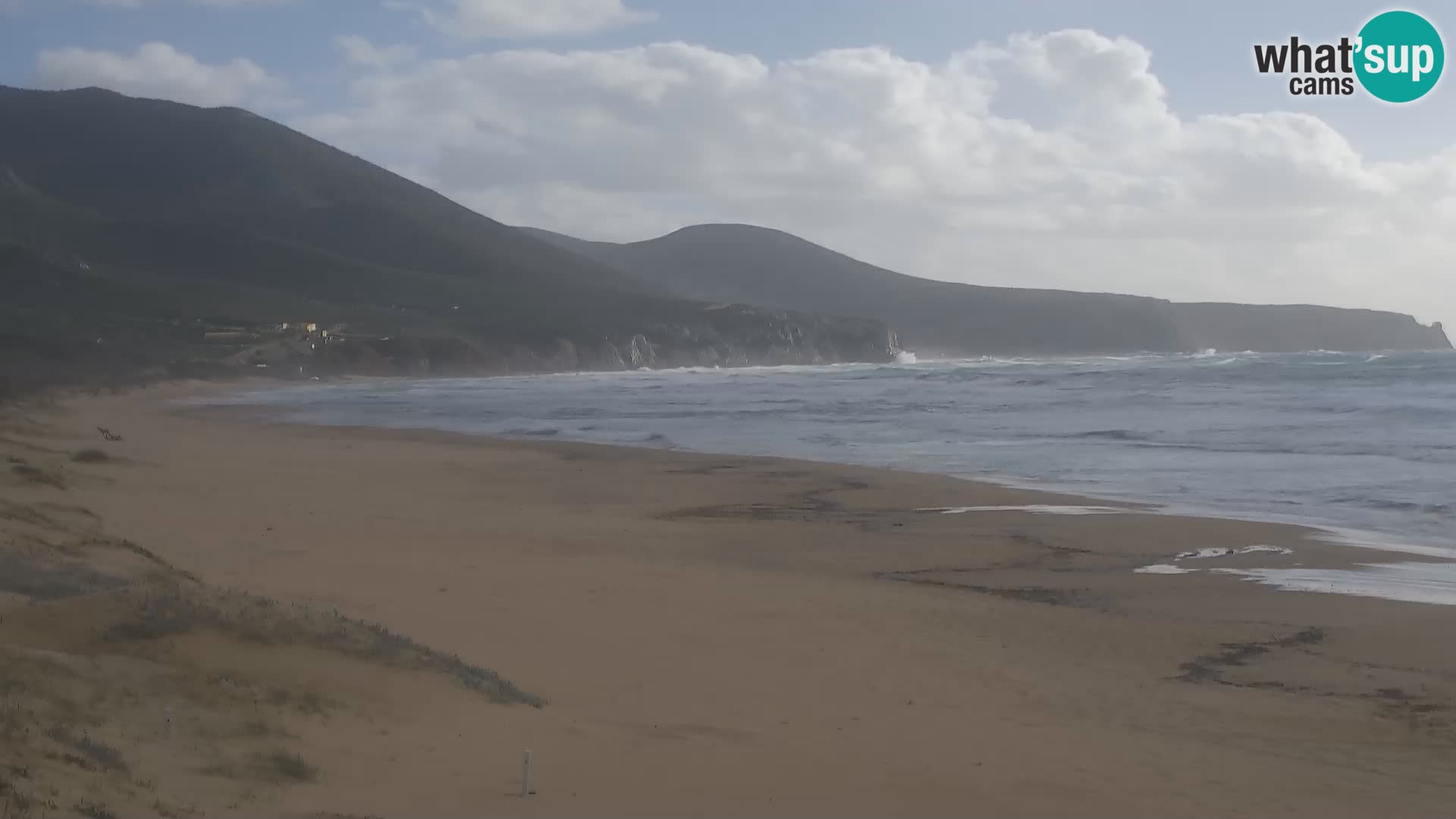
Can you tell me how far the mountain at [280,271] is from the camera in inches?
3216

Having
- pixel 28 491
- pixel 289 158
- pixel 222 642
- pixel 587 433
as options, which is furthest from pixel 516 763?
pixel 289 158

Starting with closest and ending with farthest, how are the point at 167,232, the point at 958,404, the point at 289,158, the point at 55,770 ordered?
1. the point at 55,770
2. the point at 958,404
3. the point at 167,232
4. the point at 289,158

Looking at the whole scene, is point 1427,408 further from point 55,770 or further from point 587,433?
point 55,770

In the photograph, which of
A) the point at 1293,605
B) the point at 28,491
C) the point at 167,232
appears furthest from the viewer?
the point at 167,232

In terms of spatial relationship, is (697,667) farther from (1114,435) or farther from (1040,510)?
(1114,435)

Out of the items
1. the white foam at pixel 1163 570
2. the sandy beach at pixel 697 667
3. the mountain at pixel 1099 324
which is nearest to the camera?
the sandy beach at pixel 697 667

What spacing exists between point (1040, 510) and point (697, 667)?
9.67 meters

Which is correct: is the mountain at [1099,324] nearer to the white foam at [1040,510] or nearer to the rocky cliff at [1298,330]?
the rocky cliff at [1298,330]

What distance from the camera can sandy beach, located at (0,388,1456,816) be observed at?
548 centimetres

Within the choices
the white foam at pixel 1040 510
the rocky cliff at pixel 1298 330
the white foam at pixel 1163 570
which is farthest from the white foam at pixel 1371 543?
the rocky cliff at pixel 1298 330

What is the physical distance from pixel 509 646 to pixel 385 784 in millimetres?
3585

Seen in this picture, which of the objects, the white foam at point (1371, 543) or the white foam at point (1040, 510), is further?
the white foam at point (1040, 510)

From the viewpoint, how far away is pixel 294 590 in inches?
389

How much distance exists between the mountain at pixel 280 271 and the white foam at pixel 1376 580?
185 ft
